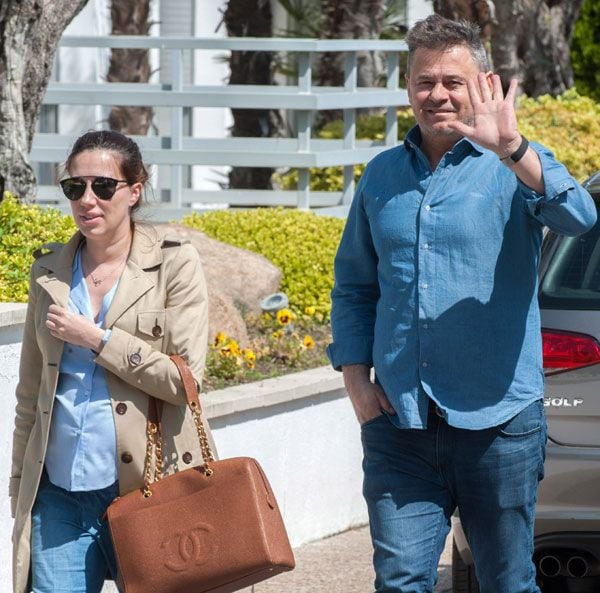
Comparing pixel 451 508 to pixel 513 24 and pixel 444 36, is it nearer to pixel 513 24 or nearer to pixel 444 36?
pixel 444 36

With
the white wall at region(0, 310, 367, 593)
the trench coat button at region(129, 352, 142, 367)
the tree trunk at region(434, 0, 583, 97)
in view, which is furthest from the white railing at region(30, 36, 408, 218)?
the trench coat button at region(129, 352, 142, 367)

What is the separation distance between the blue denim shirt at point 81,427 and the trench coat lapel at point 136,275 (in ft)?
0.17

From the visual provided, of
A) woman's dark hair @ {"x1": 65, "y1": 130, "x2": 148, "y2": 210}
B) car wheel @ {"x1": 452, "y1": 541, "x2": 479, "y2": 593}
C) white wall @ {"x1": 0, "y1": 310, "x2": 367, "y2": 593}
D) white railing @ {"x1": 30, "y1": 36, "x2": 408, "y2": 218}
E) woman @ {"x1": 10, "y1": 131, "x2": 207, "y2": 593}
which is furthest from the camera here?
white railing @ {"x1": 30, "y1": 36, "x2": 408, "y2": 218}

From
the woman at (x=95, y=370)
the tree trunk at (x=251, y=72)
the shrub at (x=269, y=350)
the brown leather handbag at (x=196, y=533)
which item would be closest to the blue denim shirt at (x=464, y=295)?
the brown leather handbag at (x=196, y=533)

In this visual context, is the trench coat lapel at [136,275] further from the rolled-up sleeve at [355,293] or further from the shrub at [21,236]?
the shrub at [21,236]

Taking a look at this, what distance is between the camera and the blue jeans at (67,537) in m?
3.79

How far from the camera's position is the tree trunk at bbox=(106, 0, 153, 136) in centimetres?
1758

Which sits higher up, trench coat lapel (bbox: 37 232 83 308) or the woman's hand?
trench coat lapel (bbox: 37 232 83 308)

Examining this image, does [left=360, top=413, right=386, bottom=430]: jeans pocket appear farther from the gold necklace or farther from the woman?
the gold necklace

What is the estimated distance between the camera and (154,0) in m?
19.5

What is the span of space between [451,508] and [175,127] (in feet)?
23.4

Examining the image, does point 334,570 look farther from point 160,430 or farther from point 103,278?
point 103,278

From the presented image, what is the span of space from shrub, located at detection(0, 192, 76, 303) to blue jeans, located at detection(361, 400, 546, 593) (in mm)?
2565

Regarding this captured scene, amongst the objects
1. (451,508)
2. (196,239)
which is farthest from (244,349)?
(451,508)
